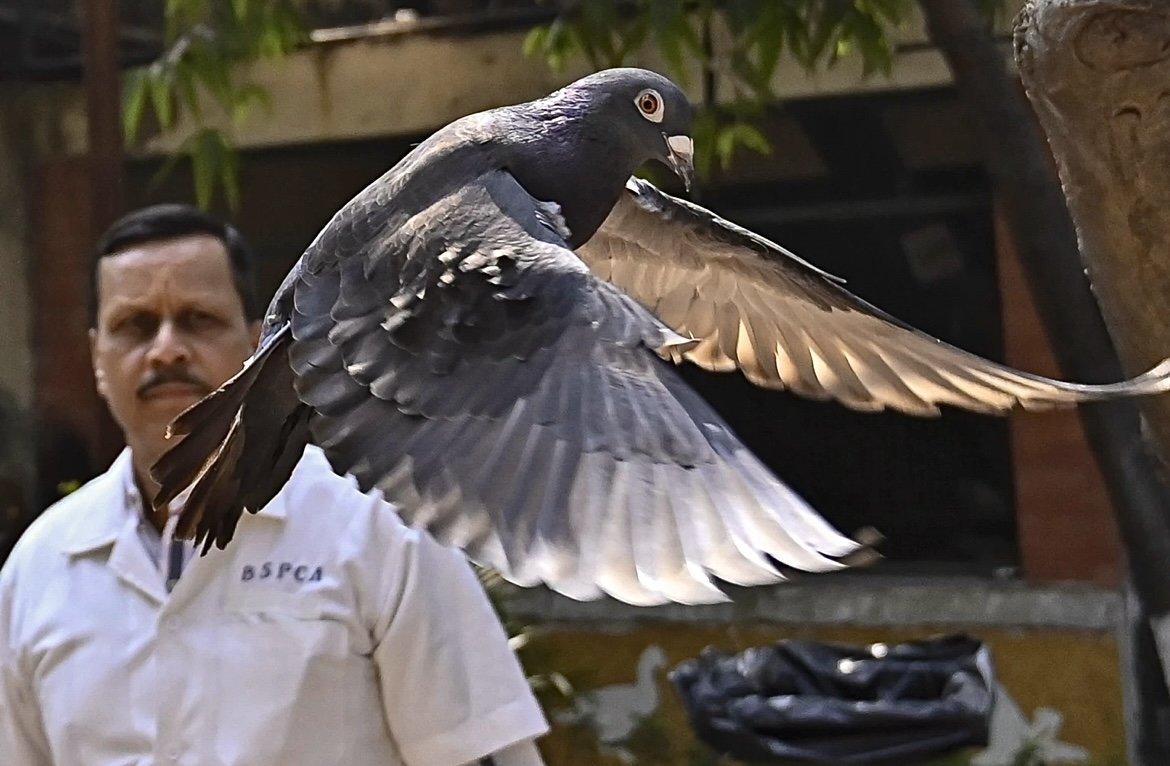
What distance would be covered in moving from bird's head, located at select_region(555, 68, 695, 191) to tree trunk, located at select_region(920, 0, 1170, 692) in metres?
0.62

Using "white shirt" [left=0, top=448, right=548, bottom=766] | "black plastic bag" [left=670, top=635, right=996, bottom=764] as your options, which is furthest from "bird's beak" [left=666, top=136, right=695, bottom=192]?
"black plastic bag" [left=670, top=635, right=996, bottom=764]

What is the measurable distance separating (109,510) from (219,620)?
0.23m

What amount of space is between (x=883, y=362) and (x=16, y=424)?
9.62 ft

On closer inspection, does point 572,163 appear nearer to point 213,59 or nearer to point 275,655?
point 275,655

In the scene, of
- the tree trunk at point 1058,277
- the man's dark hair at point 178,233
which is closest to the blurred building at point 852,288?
the tree trunk at point 1058,277

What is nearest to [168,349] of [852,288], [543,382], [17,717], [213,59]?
[17,717]

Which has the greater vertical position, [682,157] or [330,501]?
[682,157]

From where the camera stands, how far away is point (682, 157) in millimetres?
1504

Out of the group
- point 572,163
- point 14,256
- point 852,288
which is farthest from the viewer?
point 14,256

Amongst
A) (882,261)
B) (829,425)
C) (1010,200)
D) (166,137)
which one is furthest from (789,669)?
(166,137)

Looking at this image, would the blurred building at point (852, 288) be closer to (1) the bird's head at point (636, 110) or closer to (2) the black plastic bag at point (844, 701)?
(2) the black plastic bag at point (844, 701)

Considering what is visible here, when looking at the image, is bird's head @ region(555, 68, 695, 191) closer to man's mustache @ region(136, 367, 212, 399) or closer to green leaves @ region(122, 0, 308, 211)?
man's mustache @ region(136, 367, 212, 399)

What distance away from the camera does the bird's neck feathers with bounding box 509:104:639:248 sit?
1430mm

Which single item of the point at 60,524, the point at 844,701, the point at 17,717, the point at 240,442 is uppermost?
the point at 240,442
